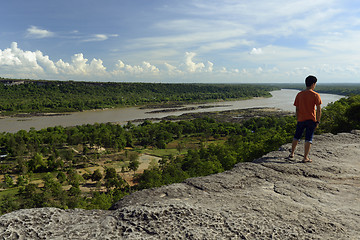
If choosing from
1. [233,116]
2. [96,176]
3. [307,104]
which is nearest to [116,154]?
[96,176]

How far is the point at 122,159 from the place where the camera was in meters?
51.5

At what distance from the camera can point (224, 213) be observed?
11.3 feet

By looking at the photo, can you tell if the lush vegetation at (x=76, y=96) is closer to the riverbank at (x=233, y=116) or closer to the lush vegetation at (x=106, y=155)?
the riverbank at (x=233, y=116)

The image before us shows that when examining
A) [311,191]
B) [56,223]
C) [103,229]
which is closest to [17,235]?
[56,223]

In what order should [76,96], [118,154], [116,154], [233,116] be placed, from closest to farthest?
[118,154]
[116,154]
[233,116]
[76,96]

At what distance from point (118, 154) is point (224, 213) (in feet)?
180

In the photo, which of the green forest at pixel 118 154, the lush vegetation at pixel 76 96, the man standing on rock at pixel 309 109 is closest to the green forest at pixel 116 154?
the green forest at pixel 118 154

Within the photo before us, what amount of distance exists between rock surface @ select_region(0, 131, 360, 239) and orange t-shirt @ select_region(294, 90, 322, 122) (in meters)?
1.55

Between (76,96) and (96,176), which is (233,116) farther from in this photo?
(76,96)

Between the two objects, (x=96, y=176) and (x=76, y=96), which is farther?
(x=76, y=96)

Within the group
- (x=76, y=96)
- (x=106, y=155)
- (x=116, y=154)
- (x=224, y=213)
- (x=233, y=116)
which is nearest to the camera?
(x=224, y=213)

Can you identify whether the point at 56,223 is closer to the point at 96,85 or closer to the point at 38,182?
the point at 38,182

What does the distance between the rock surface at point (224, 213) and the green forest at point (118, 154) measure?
16.0m

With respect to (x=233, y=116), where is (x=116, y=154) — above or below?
below
